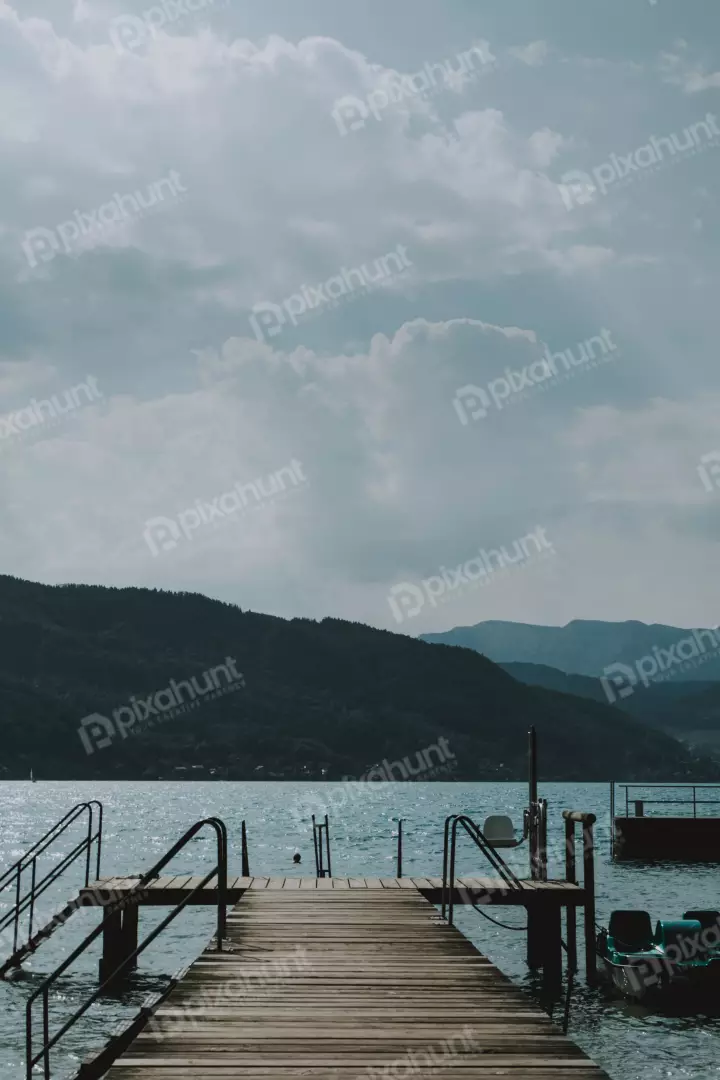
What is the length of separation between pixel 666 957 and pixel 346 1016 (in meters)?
14.6

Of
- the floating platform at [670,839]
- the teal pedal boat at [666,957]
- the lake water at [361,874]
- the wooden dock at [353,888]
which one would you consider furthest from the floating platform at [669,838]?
the wooden dock at [353,888]

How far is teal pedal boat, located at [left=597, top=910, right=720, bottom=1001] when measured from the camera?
2128 centimetres

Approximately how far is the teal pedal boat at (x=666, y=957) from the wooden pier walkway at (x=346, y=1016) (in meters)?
9.48

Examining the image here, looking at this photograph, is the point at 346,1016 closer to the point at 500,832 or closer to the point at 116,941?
the point at 116,941

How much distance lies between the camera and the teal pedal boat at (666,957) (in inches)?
838

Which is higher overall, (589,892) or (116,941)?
(589,892)

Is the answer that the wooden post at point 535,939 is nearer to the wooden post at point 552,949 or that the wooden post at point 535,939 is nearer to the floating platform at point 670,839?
the wooden post at point 552,949

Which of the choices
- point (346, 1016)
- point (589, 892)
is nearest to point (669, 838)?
point (589, 892)

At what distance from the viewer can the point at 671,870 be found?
61.3 metres

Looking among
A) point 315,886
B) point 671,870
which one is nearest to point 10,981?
point 315,886

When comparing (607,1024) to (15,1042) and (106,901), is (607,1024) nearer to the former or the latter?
(106,901)

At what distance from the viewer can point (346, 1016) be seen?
9000mm

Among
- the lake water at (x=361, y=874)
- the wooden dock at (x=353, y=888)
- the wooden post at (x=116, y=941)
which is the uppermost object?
the wooden dock at (x=353, y=888)

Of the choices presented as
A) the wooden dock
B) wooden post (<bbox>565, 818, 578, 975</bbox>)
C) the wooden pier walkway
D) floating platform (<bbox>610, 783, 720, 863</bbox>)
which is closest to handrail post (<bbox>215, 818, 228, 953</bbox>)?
the wooden pier walkway
